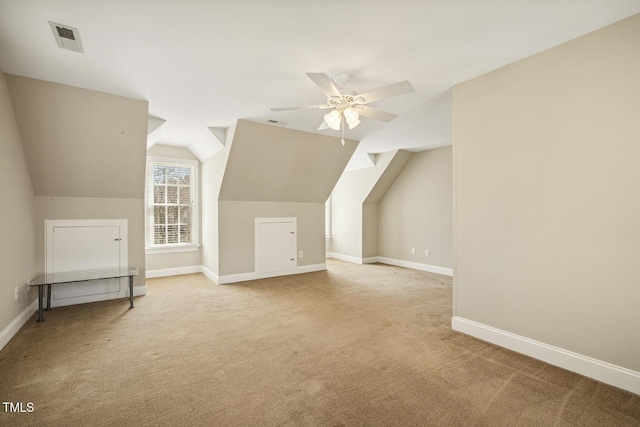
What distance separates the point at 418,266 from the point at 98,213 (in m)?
5.91

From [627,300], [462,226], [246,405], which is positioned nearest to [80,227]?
[246,405]

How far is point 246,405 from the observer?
1871 mm

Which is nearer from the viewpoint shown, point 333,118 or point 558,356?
point 558,356

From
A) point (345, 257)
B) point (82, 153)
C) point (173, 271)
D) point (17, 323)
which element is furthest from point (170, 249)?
point (345, 257)

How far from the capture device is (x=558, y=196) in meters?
2.32

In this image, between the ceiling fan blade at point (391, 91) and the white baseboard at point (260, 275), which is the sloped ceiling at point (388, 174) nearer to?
the white baseboard at point (260, 275)

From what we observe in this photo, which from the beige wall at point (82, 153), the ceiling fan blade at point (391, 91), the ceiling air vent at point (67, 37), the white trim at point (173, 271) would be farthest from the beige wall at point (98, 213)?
the ceiling fan blade at point (391, 91)

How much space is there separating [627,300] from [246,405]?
2.73 meters

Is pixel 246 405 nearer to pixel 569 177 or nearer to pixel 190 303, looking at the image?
pixel 190 303

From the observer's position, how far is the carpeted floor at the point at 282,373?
178cm

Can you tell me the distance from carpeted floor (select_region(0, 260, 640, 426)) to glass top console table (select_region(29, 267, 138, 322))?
23cm

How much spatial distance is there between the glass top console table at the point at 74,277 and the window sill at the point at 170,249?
53.4 inches

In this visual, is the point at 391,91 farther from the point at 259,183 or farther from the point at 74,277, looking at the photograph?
the point at 74,277

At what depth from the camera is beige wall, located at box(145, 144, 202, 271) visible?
5504 millimetres
